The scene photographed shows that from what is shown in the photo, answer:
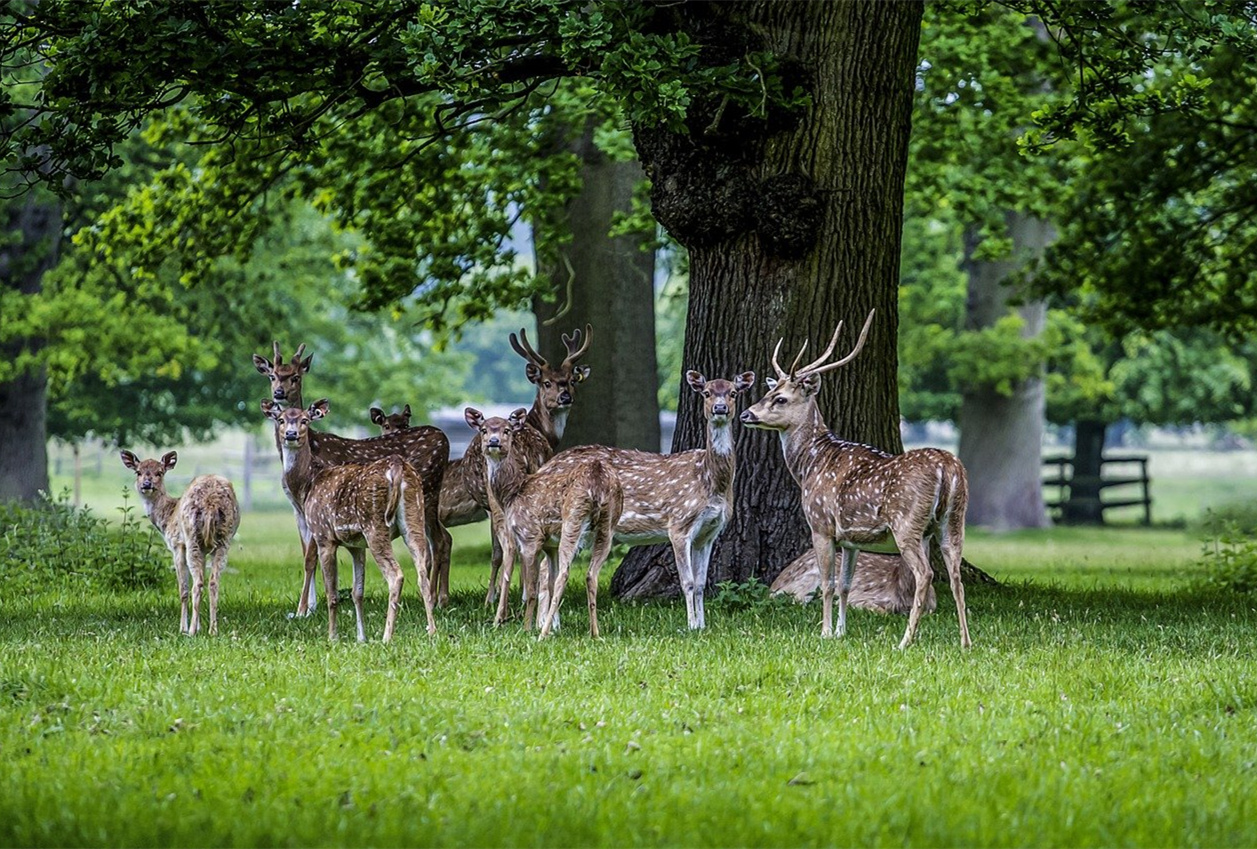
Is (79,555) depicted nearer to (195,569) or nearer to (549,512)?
(195,569)

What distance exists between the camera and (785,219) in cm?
1201

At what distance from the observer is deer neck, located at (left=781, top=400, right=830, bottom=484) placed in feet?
35.7

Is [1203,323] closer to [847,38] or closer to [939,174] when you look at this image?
[939,174]

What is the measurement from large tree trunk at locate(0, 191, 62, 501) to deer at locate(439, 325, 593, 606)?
43.4 feet

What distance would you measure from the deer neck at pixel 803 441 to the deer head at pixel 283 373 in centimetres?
369

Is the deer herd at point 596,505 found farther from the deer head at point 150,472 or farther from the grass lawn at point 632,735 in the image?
the grass lawn at point 632,735

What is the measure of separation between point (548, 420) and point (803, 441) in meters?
2.47

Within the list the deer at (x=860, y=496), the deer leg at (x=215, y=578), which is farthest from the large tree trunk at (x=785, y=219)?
the deer leg at (x=215, y=578)

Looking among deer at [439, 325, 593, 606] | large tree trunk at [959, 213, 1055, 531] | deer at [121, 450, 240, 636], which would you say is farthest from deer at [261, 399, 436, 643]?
large tree trunk at [959, 213, 1055, 531]

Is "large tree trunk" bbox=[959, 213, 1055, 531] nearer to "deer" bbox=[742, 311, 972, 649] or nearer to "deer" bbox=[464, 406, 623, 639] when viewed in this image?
"deer" bbox=[742, 311, 972, 649]

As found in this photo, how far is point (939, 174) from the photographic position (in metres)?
18.5

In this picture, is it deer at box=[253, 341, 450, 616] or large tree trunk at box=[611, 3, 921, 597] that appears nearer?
large tree trunk at box=[611, 3, 921, 597]

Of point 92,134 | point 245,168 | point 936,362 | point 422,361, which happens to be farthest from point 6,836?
point 422,361

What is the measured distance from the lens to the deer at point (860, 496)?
9.72 meters
